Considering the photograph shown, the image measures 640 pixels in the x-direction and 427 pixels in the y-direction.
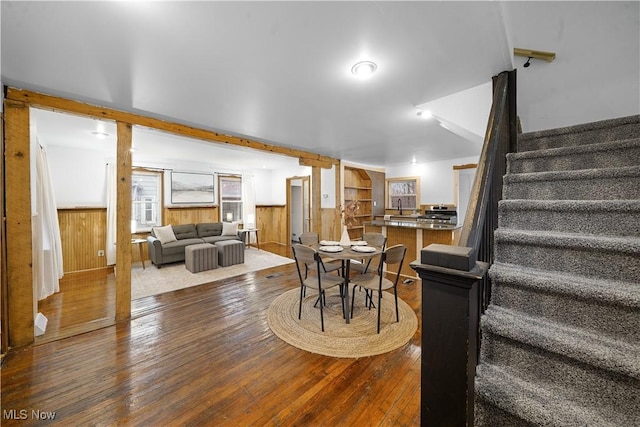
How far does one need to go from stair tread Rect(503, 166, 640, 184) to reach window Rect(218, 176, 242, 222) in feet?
21.7

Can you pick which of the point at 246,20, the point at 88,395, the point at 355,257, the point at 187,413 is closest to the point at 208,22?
the point at 246,20

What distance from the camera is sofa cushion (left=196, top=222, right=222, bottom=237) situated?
5758 millimetres

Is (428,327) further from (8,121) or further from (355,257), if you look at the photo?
(8,121)

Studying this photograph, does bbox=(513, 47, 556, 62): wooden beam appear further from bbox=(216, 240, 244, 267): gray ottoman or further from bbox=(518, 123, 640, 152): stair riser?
bbox=(216, 240, 244, 267): gray ottoman

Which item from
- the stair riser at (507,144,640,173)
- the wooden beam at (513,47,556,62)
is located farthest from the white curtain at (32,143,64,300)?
the wooden beam at (513,47,556,62)

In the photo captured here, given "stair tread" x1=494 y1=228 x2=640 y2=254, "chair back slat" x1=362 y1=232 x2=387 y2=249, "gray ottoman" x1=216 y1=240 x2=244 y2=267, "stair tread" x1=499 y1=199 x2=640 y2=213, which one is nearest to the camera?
"stair tread" x1=494 y1=228 x2=640 y2=254

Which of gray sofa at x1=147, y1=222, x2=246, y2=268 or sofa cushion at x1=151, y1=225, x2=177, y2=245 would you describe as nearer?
gray sofa at x1=147, y1=222, x2=246, y2=268

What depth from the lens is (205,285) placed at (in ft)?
12.6

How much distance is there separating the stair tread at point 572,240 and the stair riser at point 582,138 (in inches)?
41.8

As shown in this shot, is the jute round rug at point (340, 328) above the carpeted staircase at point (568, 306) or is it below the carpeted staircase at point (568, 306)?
below

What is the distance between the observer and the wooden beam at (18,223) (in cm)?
212

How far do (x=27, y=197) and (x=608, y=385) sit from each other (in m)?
4.07

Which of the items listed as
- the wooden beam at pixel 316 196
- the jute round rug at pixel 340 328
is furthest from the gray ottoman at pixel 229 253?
the jute round rug at pixel 340 328

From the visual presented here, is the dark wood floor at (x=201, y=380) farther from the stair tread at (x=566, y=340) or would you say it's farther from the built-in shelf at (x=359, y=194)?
the built-in shelf at (x=359, y=194)
